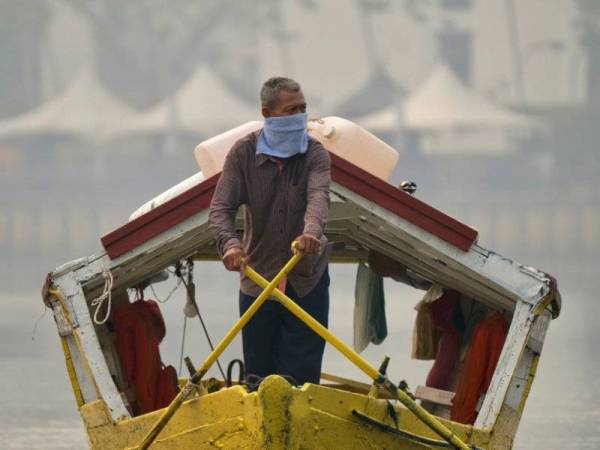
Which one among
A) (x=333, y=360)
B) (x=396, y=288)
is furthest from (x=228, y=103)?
(x=333, y=360)

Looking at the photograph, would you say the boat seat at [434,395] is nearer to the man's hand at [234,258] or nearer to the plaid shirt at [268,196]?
the plaid shirt at [268,196]

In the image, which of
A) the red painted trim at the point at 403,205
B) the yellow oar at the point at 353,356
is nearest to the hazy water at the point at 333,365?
the red painted trim at the point at 403,205

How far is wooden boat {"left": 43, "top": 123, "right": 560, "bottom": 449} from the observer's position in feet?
25.2

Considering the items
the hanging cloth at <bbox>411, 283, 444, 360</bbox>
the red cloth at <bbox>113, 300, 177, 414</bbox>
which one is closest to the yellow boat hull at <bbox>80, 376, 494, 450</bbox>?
the red cloth at <bbox>113, 300, 177, 414</bbox>

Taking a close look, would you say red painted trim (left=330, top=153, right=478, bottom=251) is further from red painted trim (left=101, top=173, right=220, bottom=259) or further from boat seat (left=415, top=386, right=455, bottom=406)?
boat seat (left=415, top=386, right=455, bottom=406)

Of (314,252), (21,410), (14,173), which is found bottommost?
(21,410)

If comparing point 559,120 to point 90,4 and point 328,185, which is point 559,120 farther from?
point 328,185

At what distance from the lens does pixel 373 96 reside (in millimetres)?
76562

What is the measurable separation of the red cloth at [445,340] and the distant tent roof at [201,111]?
50143 millimetres

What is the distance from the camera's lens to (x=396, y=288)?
28625 millimetres

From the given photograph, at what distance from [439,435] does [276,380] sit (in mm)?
768

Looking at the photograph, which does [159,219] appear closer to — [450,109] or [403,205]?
[403,205]

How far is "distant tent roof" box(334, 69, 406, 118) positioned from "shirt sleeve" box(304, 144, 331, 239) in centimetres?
6293

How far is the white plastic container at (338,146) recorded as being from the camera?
8898mm
